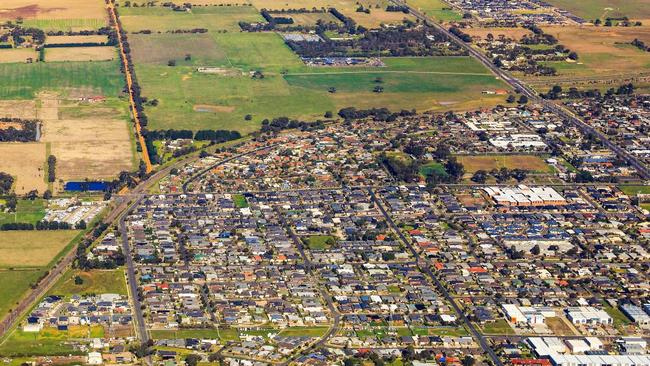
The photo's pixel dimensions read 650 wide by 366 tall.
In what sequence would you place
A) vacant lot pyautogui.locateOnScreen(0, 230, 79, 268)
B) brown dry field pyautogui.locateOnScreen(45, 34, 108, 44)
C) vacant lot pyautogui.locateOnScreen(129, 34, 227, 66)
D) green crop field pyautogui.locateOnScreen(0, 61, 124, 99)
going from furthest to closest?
brown dry field pyautogui.locateOnScreen(45, 34, 108, 44) < vacant lot pyautogui.locateOnScreen(129, 34, 227, 66) < green crop field pyautogui.locateOnScreen(0, 61, 124, 99) < vacant lot pyautogui.locateOnScreen(0, 230, 79, 268)

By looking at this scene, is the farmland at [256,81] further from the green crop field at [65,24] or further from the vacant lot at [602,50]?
the vacant lot at [602,50]

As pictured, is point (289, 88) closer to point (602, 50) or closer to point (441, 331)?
point (602, 50)

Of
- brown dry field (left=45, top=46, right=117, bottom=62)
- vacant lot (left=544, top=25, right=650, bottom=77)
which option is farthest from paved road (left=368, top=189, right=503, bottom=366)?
vacant lot (left=544, top=25, right=650, bottom=77)

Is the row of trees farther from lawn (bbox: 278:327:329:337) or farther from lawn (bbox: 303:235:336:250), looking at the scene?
lawn (bbox: 278:327:329:337)

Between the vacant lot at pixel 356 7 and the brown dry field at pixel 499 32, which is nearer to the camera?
the brown dry field at pixel 499 32

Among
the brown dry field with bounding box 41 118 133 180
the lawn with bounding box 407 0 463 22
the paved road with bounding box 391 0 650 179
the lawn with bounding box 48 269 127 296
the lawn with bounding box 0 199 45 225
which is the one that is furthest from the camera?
the lawn with bounding box 407 0 463 22

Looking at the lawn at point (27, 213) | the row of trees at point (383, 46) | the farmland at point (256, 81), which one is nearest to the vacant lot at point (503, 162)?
the farmland at point (256, 81)
